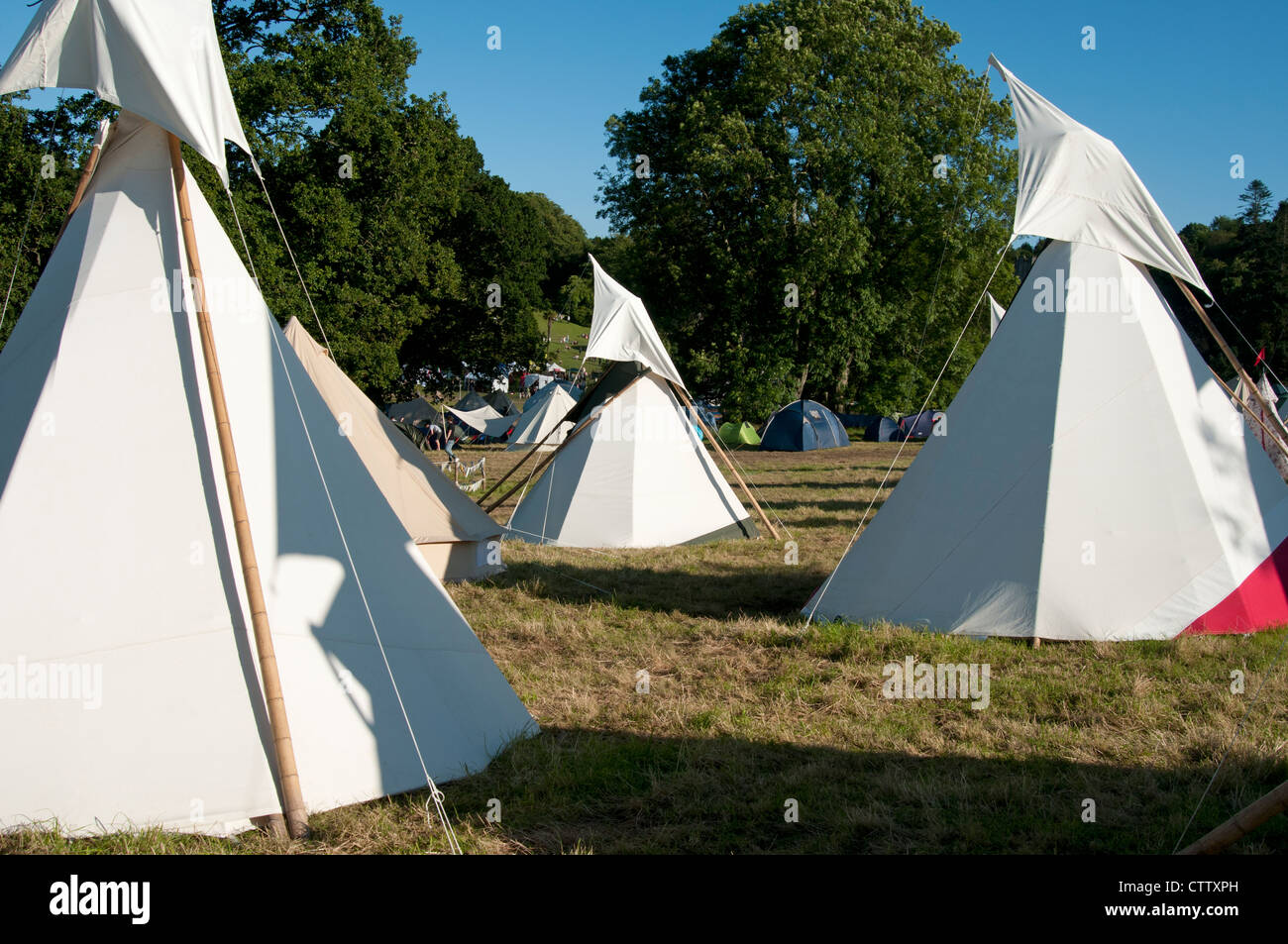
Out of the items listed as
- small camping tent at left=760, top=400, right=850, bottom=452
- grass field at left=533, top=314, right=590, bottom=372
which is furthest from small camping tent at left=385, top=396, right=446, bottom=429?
grass field at left=533, top=314, right=590, bottom=372

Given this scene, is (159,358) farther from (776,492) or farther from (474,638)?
(776,492)

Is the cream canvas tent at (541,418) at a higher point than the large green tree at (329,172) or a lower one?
lower

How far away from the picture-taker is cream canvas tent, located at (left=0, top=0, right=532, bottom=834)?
3.55 metres

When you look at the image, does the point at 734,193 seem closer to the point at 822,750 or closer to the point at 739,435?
the point at 739,435

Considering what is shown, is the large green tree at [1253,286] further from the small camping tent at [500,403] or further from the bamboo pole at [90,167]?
the bamboo pole at [90,167]

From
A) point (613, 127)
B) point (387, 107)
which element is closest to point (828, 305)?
point (613, 127)

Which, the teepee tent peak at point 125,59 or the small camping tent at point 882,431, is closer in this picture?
the teepee tent peak at point 125,59

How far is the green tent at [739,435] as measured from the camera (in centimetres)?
2680

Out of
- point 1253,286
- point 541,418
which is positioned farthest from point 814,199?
point 1253,286

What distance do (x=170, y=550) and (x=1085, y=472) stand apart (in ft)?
18.1

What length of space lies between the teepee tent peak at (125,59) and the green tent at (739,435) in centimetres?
2314

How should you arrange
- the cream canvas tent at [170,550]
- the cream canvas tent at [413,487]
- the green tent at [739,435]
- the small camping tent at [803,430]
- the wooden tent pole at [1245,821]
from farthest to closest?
1. the green tent at [739,435]
2. the small camping tent at [803,430]
3. the cream canvas tent at [413,487]
4. the cream canvas tent at [170,550]
5. the wooden tent pole at [1245,821]

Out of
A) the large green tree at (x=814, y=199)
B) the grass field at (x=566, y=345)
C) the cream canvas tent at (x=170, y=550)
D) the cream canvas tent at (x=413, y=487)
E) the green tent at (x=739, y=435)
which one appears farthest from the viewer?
the grass field at (x=566, y=345)

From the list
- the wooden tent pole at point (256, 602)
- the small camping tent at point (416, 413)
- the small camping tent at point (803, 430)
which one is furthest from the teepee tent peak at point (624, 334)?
the small camping tent at point (416, 413)
